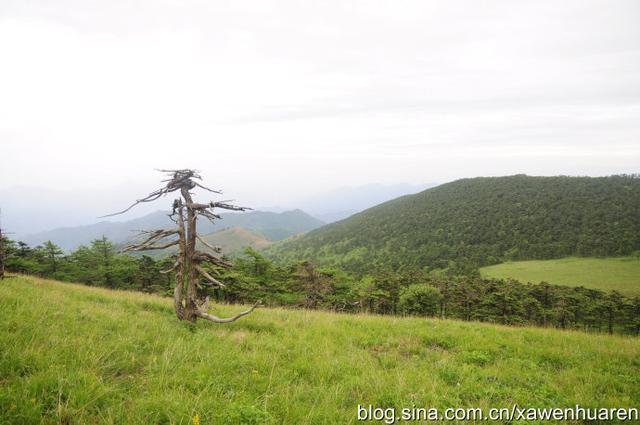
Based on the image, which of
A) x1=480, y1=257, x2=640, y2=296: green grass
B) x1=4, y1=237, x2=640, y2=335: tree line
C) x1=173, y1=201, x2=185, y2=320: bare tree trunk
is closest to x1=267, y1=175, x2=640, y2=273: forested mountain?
x1=480, y1=257, x2=640, y2=296: green grass

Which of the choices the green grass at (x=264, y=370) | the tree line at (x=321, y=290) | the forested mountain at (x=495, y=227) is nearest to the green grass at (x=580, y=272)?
the forested mountain at (x=495, y=227)

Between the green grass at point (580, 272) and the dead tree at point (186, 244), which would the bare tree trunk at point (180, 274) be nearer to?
the dead tree at point (186, 244)

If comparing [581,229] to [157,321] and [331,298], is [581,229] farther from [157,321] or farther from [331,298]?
[157,321]

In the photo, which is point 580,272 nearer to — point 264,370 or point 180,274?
point 264,370

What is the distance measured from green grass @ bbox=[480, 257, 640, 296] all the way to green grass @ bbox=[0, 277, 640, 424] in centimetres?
9777

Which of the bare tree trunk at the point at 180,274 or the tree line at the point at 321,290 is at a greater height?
the bare tree trunk at the point at 180,274

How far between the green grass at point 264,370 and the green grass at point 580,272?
3849 inches

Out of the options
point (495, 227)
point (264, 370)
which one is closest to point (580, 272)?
point (495, 227)

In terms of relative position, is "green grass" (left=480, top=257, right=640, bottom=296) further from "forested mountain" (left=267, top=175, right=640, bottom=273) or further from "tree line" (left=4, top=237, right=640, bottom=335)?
"tree line" (left=4, top=237, right=640, bottom=335)

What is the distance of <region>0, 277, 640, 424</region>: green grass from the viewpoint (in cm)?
361

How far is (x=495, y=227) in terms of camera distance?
15100 cm

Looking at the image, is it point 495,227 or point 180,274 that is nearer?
point 180,274

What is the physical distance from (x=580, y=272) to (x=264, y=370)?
12559 cm

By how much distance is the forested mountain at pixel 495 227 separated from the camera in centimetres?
12462
